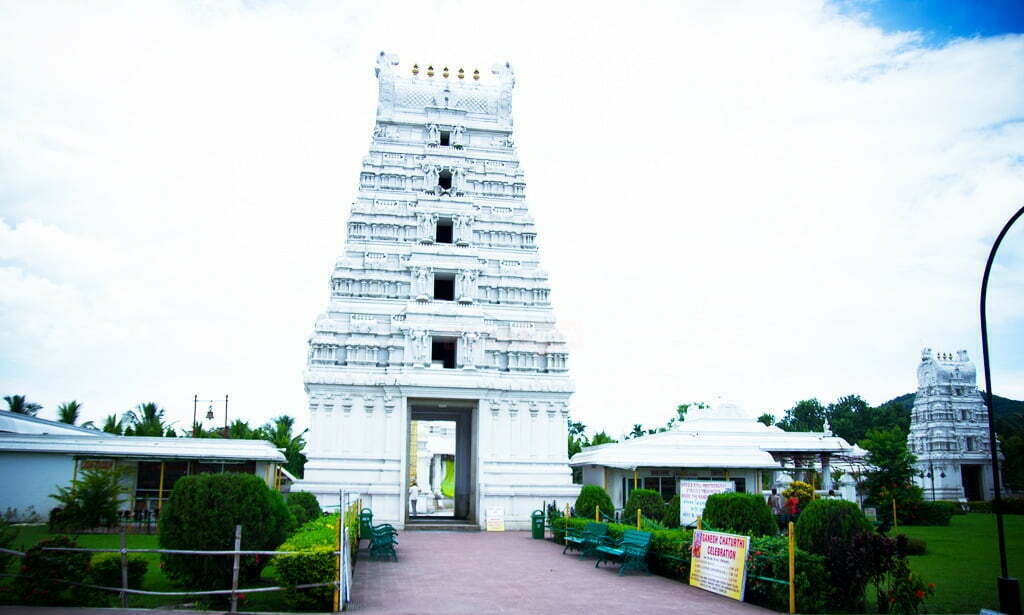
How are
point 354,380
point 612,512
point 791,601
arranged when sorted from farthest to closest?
point 354,380 → point 612,512 → point 791,601

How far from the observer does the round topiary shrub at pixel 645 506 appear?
26.0 metres

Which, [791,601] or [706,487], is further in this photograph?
[706,487]

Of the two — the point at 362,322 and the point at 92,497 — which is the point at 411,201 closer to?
the point at 362,322

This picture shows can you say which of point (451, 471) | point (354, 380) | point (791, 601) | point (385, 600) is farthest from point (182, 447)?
point (451, 471)

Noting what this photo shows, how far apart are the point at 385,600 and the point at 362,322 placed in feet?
65.4

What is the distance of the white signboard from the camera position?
21.1 m

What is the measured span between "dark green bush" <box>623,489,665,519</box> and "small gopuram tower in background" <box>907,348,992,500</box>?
43.2 m

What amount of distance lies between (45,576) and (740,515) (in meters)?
14.3

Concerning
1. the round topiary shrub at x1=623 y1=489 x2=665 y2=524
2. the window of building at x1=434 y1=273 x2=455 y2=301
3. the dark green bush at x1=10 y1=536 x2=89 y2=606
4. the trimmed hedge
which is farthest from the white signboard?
the window of building at x1=434 y1=273 x2=455 y2=301

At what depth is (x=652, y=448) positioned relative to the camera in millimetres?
32406

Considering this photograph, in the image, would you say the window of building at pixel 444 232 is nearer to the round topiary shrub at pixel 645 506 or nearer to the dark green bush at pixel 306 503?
the round topiary shrub at pixel 645 506

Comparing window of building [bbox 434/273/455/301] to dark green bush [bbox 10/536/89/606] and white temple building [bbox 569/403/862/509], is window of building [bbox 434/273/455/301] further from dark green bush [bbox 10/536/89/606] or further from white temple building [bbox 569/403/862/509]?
dark green bush [bbox 10/536/89/606]

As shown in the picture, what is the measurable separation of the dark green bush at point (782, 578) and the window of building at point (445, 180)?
26138 mm

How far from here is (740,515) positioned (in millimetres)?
18500
